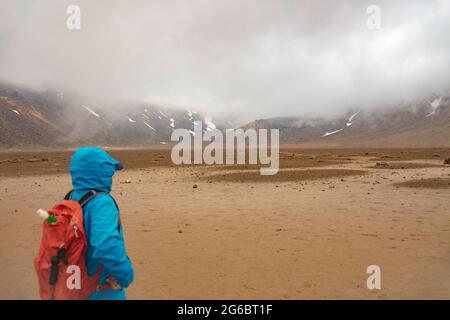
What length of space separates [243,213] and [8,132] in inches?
5805

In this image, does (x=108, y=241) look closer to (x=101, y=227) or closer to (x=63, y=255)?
(x=101, y=227)

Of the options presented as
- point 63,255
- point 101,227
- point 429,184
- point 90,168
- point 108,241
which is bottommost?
point 63,255

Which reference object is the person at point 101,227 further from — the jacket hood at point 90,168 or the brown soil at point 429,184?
the brown soil at point 429,184

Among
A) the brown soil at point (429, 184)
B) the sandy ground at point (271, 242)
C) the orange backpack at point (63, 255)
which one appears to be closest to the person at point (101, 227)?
the orange backpack at point (63, 255)

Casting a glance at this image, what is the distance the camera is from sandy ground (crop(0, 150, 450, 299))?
684 centimetres

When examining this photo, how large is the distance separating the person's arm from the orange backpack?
117 millimetres

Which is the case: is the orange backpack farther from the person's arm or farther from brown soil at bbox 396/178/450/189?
brown soil at bbox 396/178/450/189

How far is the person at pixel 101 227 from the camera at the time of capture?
342 centimetres

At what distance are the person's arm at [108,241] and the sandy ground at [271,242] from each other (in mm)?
3192

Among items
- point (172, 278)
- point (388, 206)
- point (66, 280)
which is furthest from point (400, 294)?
point (388, 206)

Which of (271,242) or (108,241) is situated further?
(271,242)

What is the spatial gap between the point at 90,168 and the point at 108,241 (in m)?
0.71

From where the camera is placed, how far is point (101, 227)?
3451 millimetres

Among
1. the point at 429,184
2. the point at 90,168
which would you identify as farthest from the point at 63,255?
the point at 429,184
